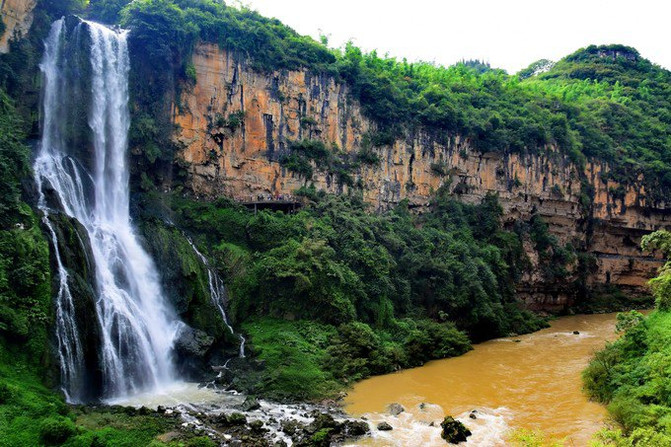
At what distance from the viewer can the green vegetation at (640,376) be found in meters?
10.9

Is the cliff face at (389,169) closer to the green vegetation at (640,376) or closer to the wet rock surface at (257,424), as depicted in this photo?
the wet rock surface at (257,424)

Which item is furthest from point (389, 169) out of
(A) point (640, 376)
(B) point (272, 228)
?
(A) point (640, 376)

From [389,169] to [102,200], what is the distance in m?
17.9

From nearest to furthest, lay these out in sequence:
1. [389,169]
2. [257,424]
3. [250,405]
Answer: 1. [257,424]
2. [250,405]
3. [389,169]

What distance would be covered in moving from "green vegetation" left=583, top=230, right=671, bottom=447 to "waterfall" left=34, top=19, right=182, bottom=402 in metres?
12.7

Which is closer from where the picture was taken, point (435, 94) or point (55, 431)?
point (55, 431)

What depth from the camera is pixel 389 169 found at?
3306 centimetres

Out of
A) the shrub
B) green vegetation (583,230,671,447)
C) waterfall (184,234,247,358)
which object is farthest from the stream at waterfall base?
waterfall (184,234,247,358)

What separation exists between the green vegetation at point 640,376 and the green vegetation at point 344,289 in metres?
7.21

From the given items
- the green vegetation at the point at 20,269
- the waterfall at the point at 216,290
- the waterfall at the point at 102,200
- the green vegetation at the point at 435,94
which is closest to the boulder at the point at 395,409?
the waterfall at the point at 216,290

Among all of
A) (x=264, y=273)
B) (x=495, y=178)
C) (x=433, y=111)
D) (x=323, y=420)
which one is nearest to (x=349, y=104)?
(x=433, y=111)

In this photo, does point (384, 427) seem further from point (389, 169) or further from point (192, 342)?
point (389, 169)

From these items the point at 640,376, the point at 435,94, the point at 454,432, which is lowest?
the point at 454,432

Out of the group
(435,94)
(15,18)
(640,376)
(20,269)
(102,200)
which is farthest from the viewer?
(435,94)
